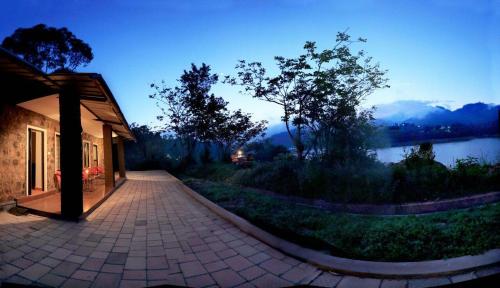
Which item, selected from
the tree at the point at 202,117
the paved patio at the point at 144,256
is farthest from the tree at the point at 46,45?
the paved patio at the point at 144,256

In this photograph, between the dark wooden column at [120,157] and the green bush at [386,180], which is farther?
the dark wooden column at [120,157]

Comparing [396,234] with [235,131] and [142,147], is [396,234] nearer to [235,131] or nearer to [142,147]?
[235,131]

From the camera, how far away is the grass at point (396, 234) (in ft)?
9.64

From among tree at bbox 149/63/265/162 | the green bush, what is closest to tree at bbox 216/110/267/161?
tree at bbox 149/63/265/162

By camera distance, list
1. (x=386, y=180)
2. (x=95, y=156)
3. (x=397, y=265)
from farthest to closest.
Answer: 1. (x=95, y=156)
2. (x=386, y=180)
3. (x=397, y=265)

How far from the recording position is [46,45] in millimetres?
17750

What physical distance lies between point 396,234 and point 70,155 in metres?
6.12

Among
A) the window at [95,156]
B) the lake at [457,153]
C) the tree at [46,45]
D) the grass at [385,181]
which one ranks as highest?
the tree at [46,45]

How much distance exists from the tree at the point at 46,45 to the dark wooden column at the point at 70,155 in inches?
610

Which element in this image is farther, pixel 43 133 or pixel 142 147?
pixel 142 147

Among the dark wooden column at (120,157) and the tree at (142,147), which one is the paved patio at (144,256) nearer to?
the dark wooden column at (120,157)

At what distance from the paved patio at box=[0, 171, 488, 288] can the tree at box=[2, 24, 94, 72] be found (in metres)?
16.8

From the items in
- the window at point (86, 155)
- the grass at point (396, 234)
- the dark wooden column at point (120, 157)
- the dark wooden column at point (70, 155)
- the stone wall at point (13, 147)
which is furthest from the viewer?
the dark wooden column at point (120, 157)

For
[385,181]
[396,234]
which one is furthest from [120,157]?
[396,234]
